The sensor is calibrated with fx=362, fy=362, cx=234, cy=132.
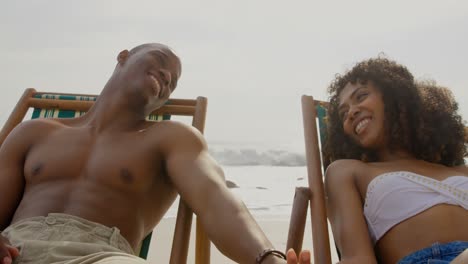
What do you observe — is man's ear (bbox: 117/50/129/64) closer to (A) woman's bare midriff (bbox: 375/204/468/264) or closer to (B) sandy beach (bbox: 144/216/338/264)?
(A) woman's bare midriff (bbox: 375/204/468/264)

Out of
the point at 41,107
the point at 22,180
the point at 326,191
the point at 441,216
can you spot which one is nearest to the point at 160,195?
the point at 22,180

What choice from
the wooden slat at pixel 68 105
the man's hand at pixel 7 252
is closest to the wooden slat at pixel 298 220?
the man's hand at pixel 7 252

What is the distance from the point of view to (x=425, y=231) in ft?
3.28

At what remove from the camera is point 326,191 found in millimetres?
1238

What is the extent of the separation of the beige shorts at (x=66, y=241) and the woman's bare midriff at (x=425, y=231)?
2.31 ft

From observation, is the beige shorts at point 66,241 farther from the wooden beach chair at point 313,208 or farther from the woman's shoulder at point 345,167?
the woman's shoulder at point 345,167

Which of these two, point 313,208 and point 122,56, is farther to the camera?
point 122,56

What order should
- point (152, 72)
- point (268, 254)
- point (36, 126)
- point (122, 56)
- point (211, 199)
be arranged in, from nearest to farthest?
point (268, 254) → point (211, 199) → point (36, 126) → point (152, 72) → point (122, 56)

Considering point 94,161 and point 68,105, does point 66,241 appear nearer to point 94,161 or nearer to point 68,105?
point 94,161

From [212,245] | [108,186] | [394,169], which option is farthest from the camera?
[212,245]

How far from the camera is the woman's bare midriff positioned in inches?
38.6

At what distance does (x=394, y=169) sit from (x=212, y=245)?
2241 millimetres

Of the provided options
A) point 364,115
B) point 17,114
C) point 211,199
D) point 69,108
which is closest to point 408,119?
point 364,115

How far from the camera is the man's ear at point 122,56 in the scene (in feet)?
5.35
